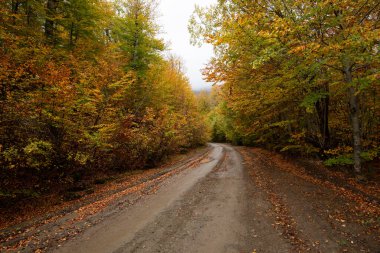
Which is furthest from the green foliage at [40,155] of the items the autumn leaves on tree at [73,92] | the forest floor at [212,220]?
the forest floor at [212,220]

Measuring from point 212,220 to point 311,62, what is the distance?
6.53 m

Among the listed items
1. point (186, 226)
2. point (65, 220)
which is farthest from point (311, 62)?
point (65, 220)

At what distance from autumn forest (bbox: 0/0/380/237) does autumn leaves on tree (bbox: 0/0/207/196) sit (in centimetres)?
6

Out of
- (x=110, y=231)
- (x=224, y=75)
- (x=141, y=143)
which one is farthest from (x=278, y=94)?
(x=110, y=231)

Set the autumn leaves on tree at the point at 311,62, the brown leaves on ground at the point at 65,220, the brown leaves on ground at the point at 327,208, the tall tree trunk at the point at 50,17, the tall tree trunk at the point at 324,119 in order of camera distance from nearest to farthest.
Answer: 1. the brown leaves on ground at the point at 327,208
2. the brown leaves on ground at the point at 65,220
3. the autumn leaves on tree at the point at 311,62
4. the tall tree trunk at the point at 324,119
5. the tall tree trunk at the point at 50,17

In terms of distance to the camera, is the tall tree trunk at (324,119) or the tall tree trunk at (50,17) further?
the tall tree trunk at (50,17)

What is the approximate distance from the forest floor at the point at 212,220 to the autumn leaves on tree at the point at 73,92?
2.14 meters

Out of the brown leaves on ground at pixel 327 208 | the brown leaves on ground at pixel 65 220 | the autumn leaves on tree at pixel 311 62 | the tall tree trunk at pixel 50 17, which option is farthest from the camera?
the tall tree trunk at pixel 50 17

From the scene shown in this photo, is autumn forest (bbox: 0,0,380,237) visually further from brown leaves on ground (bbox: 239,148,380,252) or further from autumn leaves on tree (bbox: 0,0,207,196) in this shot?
brown leaves on ground (bbox: 239,148,380,252)

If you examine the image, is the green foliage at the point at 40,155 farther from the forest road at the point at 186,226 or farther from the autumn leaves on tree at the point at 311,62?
the autumn leaves on tree at the point at 311,62

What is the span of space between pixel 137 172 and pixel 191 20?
10045mm

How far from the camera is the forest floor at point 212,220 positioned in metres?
4.55

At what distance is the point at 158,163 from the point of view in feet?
53.2

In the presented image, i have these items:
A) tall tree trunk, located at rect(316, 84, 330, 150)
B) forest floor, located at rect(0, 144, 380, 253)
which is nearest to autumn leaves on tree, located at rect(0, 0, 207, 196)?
forest floor, located at rect(0, 144, 380, 253)
